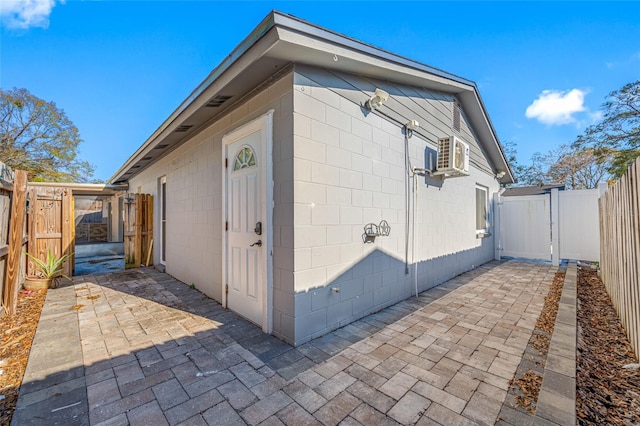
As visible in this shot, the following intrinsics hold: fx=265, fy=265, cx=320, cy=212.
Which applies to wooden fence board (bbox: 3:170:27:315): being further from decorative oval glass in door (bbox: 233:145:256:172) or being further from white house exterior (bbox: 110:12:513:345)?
decorative oval glass in door (bbox: 233:145:256:172)

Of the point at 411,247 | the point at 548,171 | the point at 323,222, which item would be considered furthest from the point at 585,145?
the point at 323,222

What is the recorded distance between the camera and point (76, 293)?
A: 439 cm

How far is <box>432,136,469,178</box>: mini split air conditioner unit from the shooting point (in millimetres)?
4691

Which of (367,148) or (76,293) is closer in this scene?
(367,148)

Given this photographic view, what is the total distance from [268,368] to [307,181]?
67.5 inches

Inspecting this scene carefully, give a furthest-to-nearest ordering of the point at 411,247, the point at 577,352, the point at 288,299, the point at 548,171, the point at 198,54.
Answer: the point at 548,171
the point at 198,54
the point at 411,247
the point at 288,299
the point at 577,352

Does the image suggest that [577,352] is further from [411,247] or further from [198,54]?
[198,54]

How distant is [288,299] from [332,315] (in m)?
0.62

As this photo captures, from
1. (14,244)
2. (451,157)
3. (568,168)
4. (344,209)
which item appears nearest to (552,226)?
(451,157)

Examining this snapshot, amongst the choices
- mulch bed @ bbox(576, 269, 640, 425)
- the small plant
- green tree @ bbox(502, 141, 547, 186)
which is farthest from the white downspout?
green tree @ bbox(502, 141, 547, 186)

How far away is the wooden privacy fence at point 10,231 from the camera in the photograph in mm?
3293

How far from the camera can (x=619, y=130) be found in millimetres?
12203

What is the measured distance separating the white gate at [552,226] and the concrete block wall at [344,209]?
4907mm

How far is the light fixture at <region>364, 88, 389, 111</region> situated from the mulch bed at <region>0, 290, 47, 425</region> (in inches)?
162
